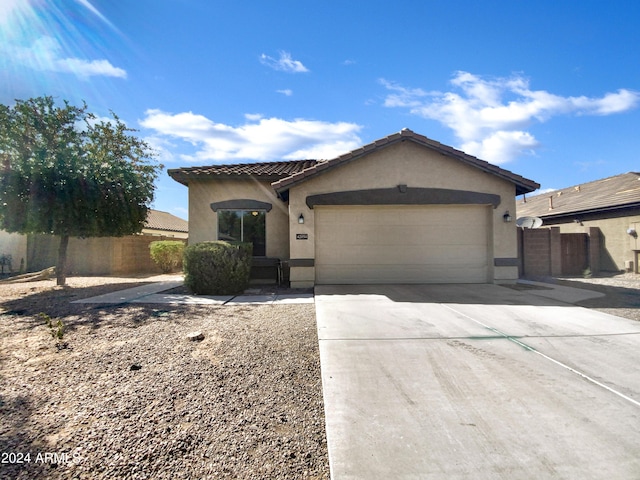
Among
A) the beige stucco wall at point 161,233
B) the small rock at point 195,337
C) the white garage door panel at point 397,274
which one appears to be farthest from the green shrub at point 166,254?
the small rock at point 195,337

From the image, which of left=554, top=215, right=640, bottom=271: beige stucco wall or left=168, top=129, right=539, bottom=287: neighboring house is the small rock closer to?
left=168, top=129, right=539, bottom=287: neighboring house

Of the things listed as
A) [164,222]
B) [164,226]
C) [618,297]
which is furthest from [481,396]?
[164,222]

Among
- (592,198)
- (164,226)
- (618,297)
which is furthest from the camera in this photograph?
(164,226)

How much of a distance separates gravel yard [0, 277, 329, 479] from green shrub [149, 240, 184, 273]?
10391 millimetres

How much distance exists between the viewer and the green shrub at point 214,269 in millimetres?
9727

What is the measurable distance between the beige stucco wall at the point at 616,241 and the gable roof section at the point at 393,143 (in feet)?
22.8

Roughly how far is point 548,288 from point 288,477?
34.8 ft

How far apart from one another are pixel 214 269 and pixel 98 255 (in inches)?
381

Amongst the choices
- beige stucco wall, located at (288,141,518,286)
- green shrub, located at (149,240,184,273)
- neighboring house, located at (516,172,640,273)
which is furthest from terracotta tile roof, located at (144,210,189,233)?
neighboring house, located at (516,172,640,273)

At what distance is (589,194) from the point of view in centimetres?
1878

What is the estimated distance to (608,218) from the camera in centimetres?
1558

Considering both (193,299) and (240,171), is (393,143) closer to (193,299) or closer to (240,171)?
(240,171)

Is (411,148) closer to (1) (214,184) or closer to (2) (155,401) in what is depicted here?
(1) (214,184)

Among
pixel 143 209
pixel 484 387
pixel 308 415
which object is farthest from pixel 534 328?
pixel 143 209
